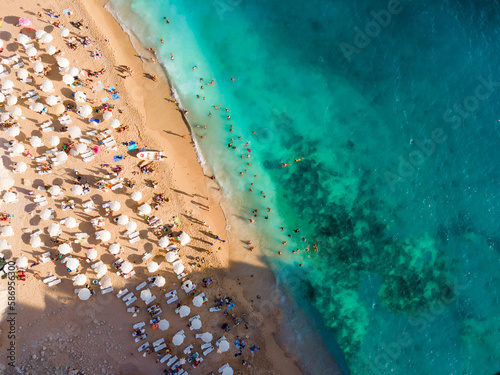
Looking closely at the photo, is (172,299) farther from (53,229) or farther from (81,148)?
(81,148)

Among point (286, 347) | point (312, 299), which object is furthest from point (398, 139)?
point (286, 347)

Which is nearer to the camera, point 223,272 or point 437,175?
point 223,272

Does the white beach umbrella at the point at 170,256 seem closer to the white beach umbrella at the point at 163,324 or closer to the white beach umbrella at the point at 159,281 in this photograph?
the white beach umbrella at the point at 159,281

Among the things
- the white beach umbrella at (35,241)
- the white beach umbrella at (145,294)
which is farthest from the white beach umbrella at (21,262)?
the white beach umbrella at (145,294)

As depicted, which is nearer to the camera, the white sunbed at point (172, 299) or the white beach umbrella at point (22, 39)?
the white sunbed at point (172, 299)

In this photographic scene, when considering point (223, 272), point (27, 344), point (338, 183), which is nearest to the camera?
point (27, 344)

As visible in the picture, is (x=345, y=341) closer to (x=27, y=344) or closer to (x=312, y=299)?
(x=312, y=299)

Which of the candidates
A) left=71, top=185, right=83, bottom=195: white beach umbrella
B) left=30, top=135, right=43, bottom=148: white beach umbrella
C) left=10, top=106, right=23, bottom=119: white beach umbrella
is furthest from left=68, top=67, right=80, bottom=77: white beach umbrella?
left=71, top=185, right=83, bottom=195: white beach umbrella

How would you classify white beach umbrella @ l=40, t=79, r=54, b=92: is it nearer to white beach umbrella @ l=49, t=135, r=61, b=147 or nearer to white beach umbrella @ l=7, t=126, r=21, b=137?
white beach umbrella @ l=7, t=126, r=21, b=137
